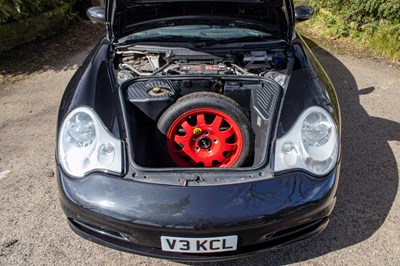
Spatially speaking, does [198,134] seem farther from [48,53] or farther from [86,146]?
[48,53]

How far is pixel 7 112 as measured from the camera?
3924mm

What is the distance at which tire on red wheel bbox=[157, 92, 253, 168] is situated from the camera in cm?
225

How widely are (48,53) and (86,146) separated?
3.91 meters

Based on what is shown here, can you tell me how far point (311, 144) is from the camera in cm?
208

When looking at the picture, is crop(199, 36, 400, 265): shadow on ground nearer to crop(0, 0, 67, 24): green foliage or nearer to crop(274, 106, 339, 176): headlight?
crop(274, 106, 339, 176): headlight

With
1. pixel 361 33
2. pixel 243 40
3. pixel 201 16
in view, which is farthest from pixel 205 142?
pixel 361 33

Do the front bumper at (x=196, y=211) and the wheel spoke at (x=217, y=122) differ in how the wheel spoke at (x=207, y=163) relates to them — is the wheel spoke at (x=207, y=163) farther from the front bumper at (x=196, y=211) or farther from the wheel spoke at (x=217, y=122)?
the front bumper at (x=196, y=211)

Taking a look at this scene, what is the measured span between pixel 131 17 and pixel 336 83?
2753 millimetres

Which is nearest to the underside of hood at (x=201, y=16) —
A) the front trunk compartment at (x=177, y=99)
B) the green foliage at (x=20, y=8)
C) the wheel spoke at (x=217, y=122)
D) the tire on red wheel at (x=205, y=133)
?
the front trunk compartment at (x=177, y=99)

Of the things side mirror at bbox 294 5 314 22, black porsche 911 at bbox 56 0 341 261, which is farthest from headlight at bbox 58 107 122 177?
side mirror at bbox 294 5 314 22

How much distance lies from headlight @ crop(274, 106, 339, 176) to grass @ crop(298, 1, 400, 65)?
3.76m

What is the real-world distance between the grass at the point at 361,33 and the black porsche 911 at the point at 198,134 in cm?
285

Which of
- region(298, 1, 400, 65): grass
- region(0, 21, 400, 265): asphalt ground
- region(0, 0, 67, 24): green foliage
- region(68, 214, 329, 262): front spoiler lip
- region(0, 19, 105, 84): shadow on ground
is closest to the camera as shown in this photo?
region(68, 214, 329, 262): front spoiler lip

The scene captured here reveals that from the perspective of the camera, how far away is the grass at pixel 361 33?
5344 millimetres
